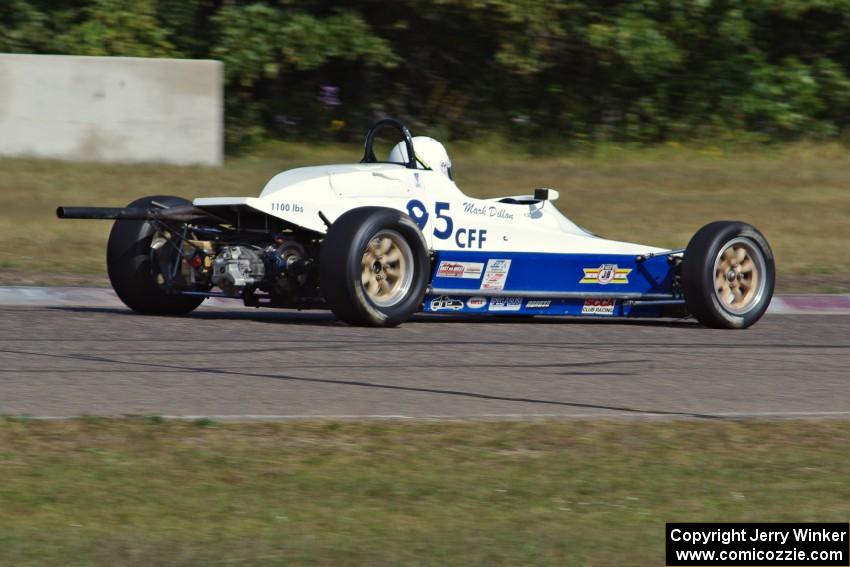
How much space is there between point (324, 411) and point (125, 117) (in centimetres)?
1297

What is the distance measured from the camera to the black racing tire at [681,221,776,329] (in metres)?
11.0

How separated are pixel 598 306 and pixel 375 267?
1948 mm

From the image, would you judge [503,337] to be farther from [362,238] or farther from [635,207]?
[635,207]

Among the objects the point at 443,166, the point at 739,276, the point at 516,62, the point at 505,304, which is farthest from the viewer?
the point at 516,62

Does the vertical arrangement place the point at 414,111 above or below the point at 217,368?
above

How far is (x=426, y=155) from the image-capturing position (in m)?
11.1

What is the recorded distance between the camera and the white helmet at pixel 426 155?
11062 mm

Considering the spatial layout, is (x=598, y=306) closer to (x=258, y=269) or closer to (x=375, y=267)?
(x=375, y=267)

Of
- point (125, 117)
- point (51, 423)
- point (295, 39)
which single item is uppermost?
point (295, 39)

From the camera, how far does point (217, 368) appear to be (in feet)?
27.4

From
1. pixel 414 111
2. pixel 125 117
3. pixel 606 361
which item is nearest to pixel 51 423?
pixel 606 361

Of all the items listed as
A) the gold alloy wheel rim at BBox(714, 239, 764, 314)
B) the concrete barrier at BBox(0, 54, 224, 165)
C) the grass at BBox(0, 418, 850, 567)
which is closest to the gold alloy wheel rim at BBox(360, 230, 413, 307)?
the gold alloy wheel rim at BBox(714, 239, 764, 314)

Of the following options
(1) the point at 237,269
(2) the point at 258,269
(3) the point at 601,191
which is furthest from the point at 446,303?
(3) the point at 601,191

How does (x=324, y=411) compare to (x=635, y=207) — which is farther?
(x=635, y=207)
